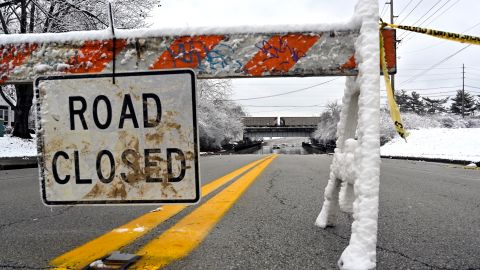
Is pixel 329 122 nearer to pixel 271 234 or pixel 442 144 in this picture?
pixel 442 144

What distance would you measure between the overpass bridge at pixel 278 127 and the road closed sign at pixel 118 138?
79.8 meters

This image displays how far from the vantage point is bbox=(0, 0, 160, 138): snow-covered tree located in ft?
60.0

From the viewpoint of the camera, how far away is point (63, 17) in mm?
18906

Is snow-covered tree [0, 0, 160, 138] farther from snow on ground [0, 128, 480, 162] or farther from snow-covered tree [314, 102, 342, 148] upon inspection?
snow-covered tree [314, 102, 342, 148]

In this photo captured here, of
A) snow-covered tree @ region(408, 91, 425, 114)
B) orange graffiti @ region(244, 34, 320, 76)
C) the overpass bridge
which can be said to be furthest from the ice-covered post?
snow-covered tree @ region(408, 91, 425, 114)

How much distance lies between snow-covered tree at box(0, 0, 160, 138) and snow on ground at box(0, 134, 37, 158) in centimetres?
163

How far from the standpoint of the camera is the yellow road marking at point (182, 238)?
183 cm

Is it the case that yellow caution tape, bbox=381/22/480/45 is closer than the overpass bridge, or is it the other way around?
yellow caution tape, bbox=381/22/480/45

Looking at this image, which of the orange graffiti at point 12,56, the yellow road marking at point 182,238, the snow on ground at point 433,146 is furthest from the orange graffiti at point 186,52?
the snow on ground at point 433,146

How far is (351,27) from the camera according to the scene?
178 cm

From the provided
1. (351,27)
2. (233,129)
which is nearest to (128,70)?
(351,27)

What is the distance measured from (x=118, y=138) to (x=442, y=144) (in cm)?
2493

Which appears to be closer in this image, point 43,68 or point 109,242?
point 43,68

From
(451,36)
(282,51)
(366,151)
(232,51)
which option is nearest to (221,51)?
(232,51)
